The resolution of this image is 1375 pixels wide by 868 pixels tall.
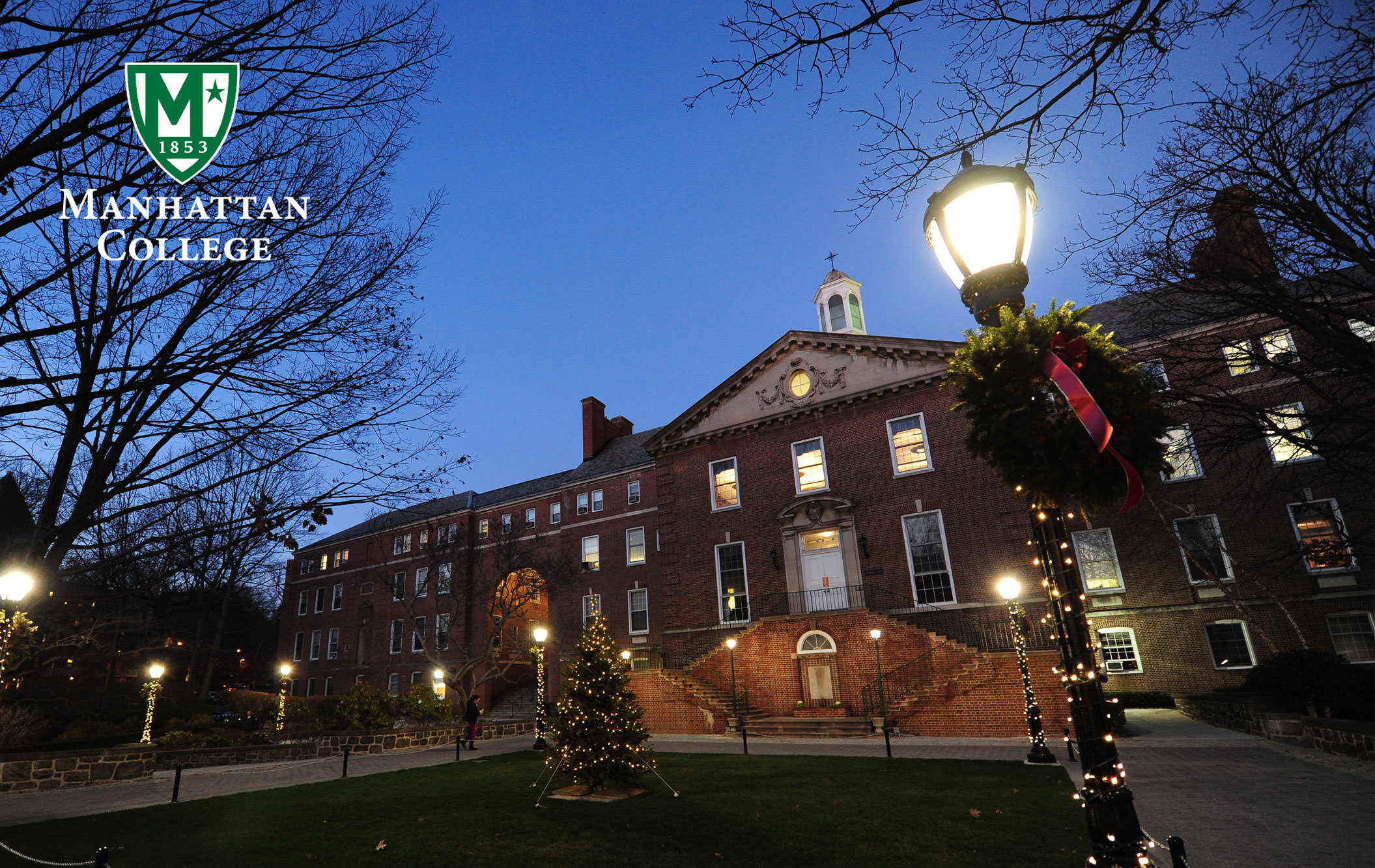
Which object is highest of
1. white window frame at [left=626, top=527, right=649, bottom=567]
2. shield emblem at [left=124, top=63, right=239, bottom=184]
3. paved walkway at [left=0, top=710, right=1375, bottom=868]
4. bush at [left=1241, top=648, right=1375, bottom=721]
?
white window frame at [left=626, top=527, right=649, bottom=567]

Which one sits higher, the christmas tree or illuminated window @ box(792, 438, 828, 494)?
illuminated window @ box(792, 438, 828, 494)

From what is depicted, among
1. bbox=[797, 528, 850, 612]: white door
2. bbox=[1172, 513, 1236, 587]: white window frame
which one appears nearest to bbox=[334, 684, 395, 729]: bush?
bbox=[797, 528, 850, 612]: white door

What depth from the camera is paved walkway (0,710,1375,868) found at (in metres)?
7.17


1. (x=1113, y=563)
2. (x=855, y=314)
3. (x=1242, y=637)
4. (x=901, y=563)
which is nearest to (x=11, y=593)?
(x=901, y=563)

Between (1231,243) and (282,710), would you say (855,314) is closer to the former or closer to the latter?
(1231,243)

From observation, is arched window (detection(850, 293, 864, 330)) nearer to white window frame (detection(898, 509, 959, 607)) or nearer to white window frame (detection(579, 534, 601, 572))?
white window frame (detection(898, 509, 959, 607))

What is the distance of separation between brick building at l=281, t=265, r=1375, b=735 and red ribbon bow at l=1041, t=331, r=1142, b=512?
57.5 feet

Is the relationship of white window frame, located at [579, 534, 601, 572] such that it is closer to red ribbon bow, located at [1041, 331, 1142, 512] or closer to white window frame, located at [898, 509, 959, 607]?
white window frame, located at [898, 509, 959, 607]

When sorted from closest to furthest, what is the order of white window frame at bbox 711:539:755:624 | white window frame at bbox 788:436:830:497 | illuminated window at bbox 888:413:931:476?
1. illuminated window at bbox 888:413:931:476
2. white window frame at bbox 788:436:830:497
3. white window frame at bbox 711:539:755:624

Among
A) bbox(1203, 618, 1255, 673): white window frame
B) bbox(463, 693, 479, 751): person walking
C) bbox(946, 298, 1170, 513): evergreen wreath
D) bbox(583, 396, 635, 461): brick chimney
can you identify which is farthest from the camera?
bbox(583, 396, 635, 461): brick chimney

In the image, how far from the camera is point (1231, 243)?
12.4 meters

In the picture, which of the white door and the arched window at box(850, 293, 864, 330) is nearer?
the white door

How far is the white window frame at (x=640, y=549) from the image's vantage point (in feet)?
123

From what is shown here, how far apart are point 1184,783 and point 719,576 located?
18660mm
